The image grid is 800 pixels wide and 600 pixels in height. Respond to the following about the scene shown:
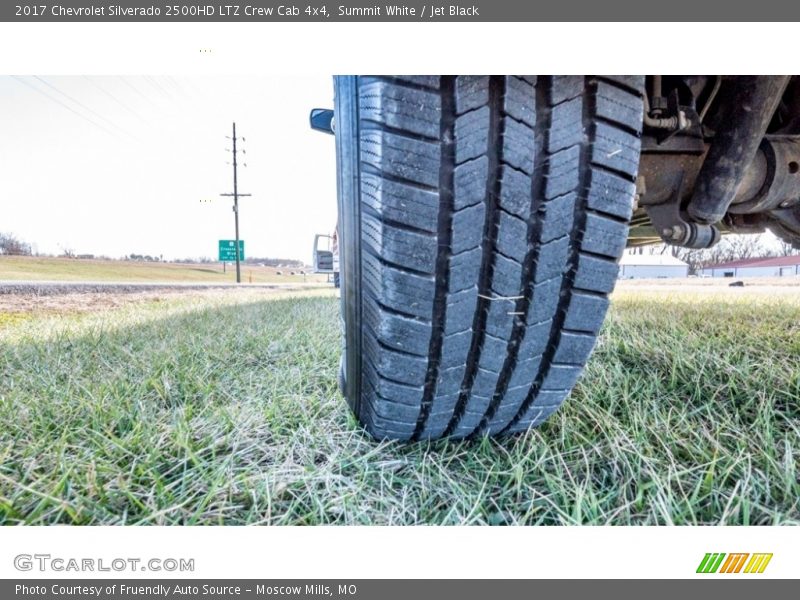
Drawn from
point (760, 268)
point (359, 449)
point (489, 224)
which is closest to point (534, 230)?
point (489, 224)

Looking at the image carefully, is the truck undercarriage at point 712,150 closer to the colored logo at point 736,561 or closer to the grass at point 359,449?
the grass at point 359,449

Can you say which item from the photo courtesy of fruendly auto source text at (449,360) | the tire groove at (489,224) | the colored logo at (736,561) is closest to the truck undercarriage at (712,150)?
the photo courtesy of fruendly auto source text at (449,360)

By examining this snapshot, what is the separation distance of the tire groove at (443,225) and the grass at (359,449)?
0.17 m

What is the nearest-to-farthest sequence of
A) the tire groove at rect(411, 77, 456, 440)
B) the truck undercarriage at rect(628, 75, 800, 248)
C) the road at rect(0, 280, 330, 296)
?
the tire groove at rect(411, 77, 456, 440)
the truck undercarriage at rect(628, 75, 800, 248)
the road at rect(0, 280, 330, 296)

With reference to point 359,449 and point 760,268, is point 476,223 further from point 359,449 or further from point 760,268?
point 760,268

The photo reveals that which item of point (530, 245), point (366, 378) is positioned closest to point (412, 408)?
point (366, 378)

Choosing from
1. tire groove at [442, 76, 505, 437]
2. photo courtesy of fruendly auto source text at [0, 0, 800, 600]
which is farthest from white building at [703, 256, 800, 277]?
tire groove at [442, 76, 505, 437]

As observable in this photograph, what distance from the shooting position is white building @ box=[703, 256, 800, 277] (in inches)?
40.1

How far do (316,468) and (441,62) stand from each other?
536mm

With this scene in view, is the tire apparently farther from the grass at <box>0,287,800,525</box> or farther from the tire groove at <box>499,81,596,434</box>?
the grass at <box>0,287,800,525</box>

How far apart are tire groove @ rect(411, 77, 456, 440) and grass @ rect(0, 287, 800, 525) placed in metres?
0.17

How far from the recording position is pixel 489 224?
408 mm

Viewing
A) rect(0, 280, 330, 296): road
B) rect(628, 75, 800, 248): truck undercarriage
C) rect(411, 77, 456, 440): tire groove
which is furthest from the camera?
rect(0, 280, 330, 296): road

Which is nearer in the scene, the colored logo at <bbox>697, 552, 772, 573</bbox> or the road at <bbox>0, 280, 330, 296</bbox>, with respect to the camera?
the colored logo at <bbox>697, 552, 772, 573</bbox>
